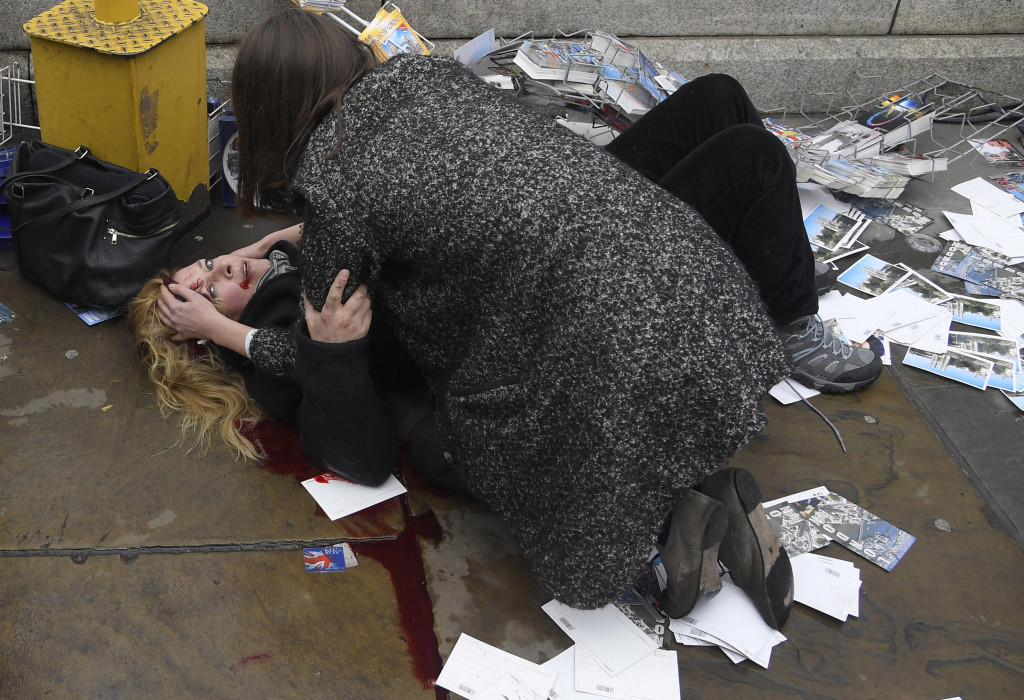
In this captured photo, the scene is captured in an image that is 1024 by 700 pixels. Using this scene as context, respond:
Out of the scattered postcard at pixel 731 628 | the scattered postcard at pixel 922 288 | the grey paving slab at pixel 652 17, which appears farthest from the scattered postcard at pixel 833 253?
the scattered postcard at pixel 731 628

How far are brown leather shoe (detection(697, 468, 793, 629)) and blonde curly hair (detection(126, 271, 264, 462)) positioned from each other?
1284 millimetres

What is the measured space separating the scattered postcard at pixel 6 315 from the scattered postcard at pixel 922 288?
3.05 m

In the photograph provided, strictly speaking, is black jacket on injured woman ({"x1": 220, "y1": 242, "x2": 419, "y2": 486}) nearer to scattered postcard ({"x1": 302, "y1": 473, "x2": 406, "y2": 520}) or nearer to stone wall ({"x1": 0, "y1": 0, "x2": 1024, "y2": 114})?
scattered postcard ({"x1": 302, "y1": 473, "x2": 406, "y2": 520})

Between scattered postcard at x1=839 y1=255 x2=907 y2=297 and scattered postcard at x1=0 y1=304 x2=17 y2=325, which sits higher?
scattered postcard at x1=839 y1=255 x2=907 y2=297

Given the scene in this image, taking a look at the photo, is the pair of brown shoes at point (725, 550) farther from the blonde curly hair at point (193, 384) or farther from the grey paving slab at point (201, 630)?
the blonde curly hair at point (193, 384)

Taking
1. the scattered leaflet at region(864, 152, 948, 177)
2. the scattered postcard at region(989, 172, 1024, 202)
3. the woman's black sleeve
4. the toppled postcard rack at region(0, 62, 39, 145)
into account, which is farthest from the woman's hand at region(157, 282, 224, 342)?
the scattered postcard at region(989, 172, 1024, 202)

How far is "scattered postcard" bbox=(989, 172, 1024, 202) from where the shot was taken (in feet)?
12.8

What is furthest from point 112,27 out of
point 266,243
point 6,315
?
point 6,315

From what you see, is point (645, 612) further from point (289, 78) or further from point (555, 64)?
point (555, 64)

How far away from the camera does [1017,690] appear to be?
1.92 m

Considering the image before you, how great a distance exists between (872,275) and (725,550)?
1730mm

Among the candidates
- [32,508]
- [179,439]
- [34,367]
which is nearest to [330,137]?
[179,439]

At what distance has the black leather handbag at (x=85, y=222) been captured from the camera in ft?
8.73

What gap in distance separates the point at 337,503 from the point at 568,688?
2.54ft
